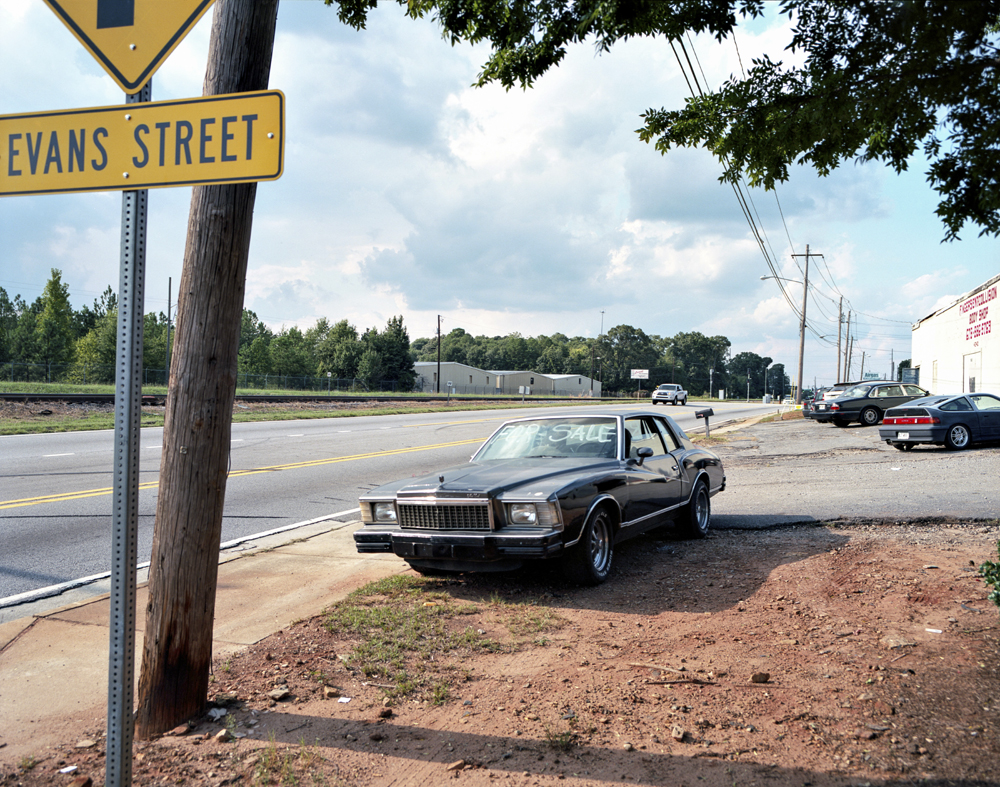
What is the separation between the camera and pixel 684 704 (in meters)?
3.83

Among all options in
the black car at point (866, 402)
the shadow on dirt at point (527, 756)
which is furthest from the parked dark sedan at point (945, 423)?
the shadow on dirt at point (527, 756)

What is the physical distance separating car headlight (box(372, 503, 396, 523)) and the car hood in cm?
10

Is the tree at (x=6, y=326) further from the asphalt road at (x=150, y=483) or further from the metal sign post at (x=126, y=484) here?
the metal sign post at (x=126, y=484)

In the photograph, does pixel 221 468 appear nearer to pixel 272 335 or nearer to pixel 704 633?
pixel 704 633

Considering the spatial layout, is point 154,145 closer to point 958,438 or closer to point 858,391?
point 958,438

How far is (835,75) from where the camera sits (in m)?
4.11

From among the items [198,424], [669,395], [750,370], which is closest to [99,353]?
[669,395]

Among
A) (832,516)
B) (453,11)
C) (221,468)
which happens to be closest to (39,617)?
(221,468)

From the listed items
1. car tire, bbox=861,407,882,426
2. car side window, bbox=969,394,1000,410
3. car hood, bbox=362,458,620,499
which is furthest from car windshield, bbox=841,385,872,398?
car hood, bbox=362,458,620,499

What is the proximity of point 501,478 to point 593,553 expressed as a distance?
96 cm

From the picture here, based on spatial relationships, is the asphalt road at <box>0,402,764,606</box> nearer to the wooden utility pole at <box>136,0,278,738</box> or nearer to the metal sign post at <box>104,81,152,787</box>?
the wooden utility pole at <box>136,0,278,738</box>

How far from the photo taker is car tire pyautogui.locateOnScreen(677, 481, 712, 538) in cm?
793

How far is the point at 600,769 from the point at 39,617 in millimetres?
4438

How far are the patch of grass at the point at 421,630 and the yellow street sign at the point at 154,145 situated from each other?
9.19ft
